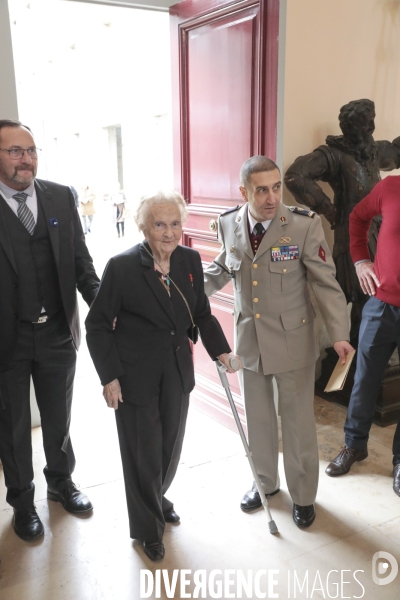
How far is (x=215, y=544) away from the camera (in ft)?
6.88

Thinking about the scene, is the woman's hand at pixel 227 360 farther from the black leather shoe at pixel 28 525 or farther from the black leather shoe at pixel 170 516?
the black leather shoe at pixel 28 525

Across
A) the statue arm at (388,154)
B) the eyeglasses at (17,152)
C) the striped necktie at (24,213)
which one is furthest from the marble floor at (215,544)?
the statue arm at (388,154)

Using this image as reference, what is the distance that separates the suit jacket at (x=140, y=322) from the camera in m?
A: 1.80

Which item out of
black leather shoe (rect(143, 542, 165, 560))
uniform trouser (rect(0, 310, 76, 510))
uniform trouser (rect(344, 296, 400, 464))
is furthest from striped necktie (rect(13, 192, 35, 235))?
uniform trouser (rect(344, 296, 400, 464))

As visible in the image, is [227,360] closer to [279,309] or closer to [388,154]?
[279,309]

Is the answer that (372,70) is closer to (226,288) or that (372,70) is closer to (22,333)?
(226,288)

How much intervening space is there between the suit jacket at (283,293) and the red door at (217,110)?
76 centimetres

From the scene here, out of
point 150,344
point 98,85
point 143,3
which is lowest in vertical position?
point 150,344

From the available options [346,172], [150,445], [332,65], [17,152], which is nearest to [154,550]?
[150,445]

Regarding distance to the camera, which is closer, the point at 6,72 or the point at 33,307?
the point at 33,307

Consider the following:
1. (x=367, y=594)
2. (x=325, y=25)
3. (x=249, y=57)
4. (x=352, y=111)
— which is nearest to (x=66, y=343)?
(x=367, y=594)

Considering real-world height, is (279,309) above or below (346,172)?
below

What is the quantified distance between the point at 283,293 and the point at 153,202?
63 centimetres

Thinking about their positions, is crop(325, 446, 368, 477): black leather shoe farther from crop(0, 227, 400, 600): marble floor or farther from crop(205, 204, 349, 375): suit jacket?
crop(205, 204, 349, 375): suit jacket
